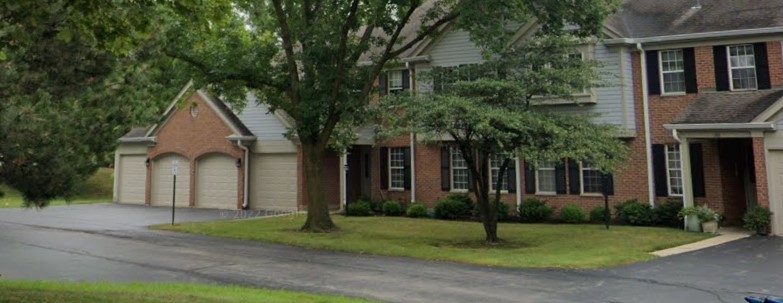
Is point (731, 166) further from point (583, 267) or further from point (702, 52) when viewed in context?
point (583, 267)

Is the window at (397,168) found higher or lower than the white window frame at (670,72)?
lower

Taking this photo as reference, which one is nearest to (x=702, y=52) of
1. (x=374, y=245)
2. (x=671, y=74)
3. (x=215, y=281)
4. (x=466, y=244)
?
(x=671, y=74)

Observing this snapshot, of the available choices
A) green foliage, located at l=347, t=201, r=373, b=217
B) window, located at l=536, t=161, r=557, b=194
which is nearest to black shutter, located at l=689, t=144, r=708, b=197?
window, located at l=536, t=161, r=557, b=194

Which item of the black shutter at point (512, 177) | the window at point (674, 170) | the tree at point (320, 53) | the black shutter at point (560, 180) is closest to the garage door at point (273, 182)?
the tree at point (320, 53)

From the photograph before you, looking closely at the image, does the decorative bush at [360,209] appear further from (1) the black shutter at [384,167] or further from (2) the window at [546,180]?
(2) the window at [546,180]

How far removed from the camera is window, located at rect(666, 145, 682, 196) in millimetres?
19328

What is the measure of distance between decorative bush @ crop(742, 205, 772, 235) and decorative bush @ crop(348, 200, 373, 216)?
13009 mm

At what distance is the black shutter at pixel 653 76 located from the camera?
64.5 ft

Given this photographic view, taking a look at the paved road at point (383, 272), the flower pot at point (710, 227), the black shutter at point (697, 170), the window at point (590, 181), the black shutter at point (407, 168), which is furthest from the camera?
the black shutter at point (407, 168)

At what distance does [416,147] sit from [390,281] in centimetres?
1392

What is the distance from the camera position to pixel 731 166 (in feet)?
63.0

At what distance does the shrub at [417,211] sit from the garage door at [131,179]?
15.4m

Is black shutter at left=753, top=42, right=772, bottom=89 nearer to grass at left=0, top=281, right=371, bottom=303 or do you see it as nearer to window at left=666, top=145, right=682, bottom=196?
window at left=666, top=145, right=682, bottom=196

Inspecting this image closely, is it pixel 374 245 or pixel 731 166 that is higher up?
pixel 731 166
